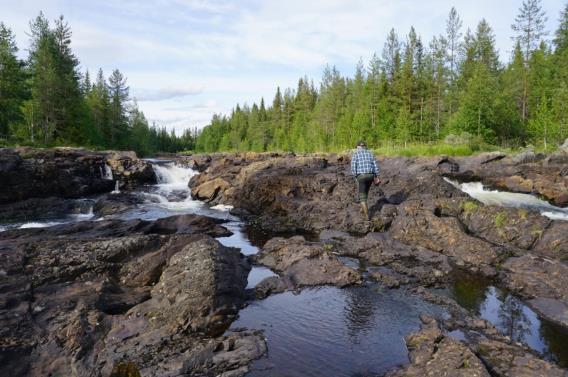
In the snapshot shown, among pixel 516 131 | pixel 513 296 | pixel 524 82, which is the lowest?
pixel 513 296

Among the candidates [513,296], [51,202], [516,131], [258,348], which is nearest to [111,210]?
[51,202]

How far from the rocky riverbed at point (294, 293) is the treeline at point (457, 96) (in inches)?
1230

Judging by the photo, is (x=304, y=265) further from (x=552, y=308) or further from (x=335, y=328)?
(x=552, y=308)

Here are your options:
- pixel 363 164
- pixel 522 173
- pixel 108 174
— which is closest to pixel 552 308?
pixel 363 164

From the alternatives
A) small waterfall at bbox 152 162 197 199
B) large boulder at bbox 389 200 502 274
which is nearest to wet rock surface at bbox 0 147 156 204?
small waterfall at bbox 152 162 197 199

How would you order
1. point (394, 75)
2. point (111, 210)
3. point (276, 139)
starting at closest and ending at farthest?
point (111, 210) < point (394, 75) < point (276, 139)

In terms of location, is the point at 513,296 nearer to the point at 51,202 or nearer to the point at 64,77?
the point at 51,202

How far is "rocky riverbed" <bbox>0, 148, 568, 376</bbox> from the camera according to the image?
5.80m

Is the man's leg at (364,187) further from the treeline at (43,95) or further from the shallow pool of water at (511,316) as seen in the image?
the treeline at (43,95)

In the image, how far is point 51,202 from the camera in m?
21.4

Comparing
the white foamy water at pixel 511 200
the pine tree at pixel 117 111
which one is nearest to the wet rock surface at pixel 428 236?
the white foamy water at pixel 511 200

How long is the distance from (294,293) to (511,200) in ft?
59.3

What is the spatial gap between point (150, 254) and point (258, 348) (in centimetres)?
375

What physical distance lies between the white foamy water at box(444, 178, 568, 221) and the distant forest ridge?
53.8 ft
